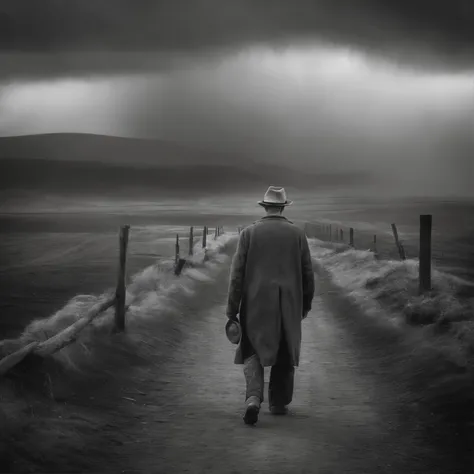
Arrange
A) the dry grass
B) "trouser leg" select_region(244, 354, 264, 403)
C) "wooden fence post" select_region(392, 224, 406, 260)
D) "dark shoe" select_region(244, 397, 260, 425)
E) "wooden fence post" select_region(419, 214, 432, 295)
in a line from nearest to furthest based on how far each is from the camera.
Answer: the dry grass < "dark shoe" select_region(244, 397, 260, 425) < "trouser leg" select_region(244, 354, 264, 403) < "wooden fence post" select_region(419, 214, 432, 295) < "wooden fence post" select_region(392, 224, 406, 260)

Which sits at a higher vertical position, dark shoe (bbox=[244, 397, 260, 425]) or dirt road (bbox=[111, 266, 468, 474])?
dark shoe (bbox=[244, 397, 260, 425])

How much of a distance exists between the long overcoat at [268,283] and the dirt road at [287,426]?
692 millimetres

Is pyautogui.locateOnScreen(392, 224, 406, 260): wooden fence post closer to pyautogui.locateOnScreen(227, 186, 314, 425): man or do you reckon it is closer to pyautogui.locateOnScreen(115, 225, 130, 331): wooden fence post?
pyautogui.locateOnScreen(115, 225, 130, 331): wooden fence post

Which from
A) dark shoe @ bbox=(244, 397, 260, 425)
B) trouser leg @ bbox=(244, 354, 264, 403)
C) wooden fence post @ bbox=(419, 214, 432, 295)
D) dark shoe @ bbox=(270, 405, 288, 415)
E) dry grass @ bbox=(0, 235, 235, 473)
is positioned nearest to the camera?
dry grass @ bbox=(0, 235, 235, 473)

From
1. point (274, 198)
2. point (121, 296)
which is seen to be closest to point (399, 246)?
point (121, 296)

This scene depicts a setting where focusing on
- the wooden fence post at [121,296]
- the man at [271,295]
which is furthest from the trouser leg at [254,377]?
the wooden fence post at [121,296]

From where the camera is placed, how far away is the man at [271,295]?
612cm

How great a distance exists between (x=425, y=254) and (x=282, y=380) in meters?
6.61

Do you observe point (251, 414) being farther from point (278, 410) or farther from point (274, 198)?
point (274, 198)

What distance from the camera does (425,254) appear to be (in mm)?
12016

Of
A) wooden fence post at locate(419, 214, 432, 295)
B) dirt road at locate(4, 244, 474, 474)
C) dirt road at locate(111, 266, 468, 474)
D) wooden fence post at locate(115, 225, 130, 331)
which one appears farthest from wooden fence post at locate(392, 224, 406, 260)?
wooden fence post at locate(115, 225, 130, 331)

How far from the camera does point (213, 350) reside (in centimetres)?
943

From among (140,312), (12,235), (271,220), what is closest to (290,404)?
(271,220)

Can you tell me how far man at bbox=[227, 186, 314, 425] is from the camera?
612cm
